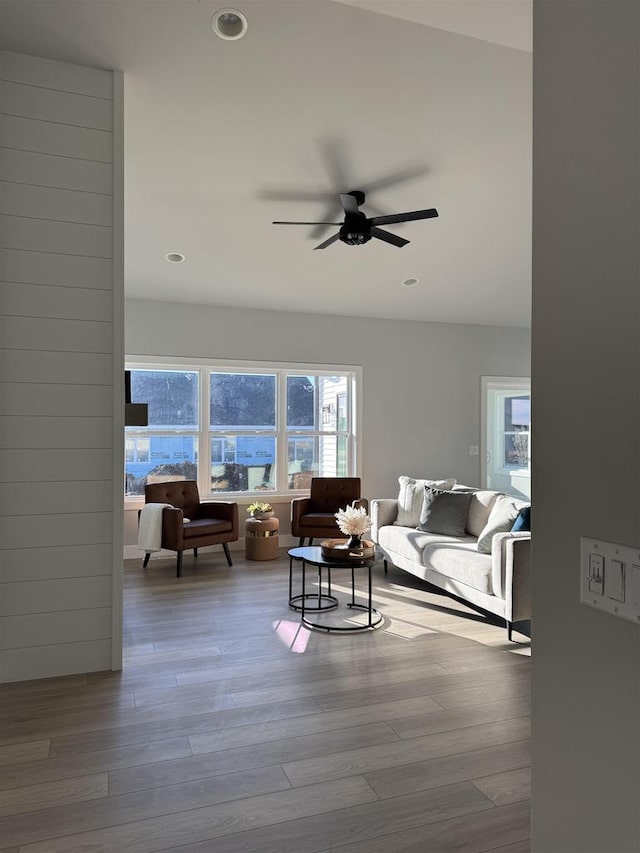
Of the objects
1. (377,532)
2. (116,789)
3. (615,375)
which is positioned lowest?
(116,789)

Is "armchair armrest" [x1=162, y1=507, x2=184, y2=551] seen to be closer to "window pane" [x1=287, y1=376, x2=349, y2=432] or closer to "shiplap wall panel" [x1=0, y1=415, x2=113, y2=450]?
"window pane" [x1=287, y1=376, x2=349, y2=432]

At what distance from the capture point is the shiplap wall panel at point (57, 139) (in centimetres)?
306

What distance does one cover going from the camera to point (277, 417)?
6.96 m

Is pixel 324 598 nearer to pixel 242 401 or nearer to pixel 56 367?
pixel 56 367

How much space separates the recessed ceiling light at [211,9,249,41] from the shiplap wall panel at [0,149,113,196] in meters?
0.91

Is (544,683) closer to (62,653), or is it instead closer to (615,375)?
(615,375)

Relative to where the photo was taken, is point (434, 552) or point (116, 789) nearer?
point (116, 789)

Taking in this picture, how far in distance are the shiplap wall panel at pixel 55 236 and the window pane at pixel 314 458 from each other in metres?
4.08

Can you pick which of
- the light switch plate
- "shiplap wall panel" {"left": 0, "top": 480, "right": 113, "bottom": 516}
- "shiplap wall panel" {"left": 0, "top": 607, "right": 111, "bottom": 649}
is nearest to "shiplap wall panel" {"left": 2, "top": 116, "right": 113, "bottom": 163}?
"shiplap wall panel" {"left": 0, "top": 480, "right": 113, "bottom": 516}

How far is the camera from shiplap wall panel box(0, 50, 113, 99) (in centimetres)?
305

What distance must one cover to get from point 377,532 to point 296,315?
2755mm

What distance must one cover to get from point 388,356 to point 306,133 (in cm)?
371

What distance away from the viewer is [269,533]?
6.14 m

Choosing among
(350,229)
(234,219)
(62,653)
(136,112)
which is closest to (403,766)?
(62,653)
